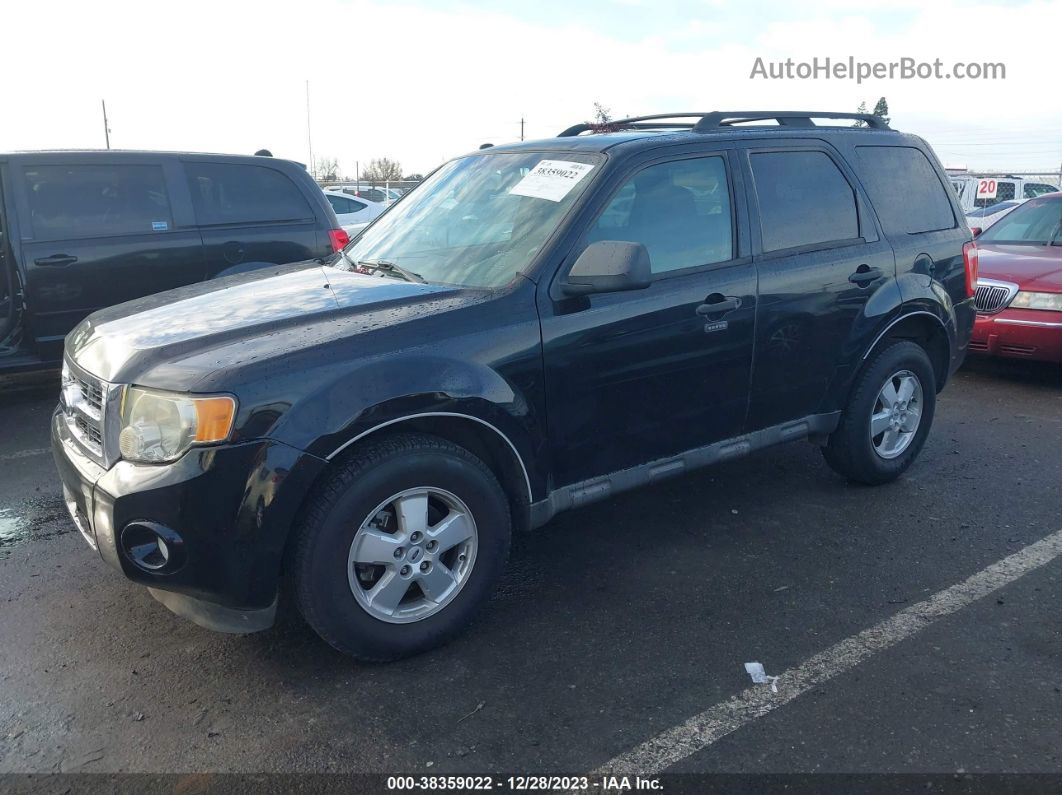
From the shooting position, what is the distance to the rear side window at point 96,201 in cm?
606

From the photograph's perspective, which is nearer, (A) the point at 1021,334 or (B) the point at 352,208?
(A) the point at 1021,334

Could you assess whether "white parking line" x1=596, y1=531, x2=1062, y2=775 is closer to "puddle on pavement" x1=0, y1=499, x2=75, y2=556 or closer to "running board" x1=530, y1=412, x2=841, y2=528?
"running board" x1=530, y1=412, x2=841, y2=528

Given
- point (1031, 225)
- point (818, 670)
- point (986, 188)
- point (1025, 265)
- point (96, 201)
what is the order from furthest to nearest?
point (986, 188)
point (1031, 225)
point (1025, 265)
point (96, 201)
point (818, 670)

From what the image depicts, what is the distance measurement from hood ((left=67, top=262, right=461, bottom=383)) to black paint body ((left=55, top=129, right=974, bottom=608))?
0.01 metres

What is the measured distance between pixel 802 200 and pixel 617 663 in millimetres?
2425

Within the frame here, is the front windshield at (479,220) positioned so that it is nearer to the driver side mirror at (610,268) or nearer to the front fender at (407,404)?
the driver side mirror at (610,268)

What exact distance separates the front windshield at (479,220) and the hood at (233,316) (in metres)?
0.18

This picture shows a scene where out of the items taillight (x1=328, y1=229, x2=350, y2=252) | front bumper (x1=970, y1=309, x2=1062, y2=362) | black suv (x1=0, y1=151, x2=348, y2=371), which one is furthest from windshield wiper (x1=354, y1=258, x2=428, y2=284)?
front bumper (x1=970, y1=309, x2=1062, y2=362)

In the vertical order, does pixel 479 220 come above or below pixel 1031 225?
above

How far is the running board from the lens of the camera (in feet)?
11.3

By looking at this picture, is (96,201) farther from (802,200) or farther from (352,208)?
(352,208)

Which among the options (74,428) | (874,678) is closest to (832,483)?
(874,678)

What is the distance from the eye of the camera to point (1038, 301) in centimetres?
677

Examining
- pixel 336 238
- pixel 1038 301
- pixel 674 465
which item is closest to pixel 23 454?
pixel 336 238
